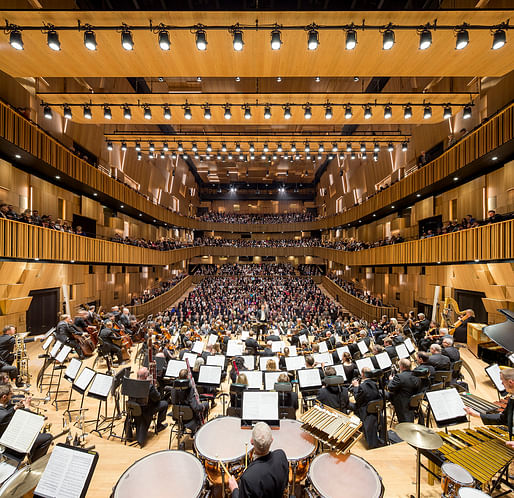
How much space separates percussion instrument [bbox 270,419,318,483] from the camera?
3.01 metres

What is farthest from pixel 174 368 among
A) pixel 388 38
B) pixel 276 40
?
pixel 388 38

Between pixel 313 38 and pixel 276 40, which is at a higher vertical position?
pixel 313 38

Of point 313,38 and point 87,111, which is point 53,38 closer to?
point 87,111

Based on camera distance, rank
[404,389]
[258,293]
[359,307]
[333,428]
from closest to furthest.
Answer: [333,428] < [404,389] < [359,307] < [258,293]

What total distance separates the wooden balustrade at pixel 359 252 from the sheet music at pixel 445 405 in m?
6.28

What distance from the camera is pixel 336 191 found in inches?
1064

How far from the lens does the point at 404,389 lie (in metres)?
4.89

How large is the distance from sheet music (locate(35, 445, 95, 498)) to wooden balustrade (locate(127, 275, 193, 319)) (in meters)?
14.1

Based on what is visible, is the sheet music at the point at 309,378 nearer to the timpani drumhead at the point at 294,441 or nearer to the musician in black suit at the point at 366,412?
the musician in black suit at the point at 366,412

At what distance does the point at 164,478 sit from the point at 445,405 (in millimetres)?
3150

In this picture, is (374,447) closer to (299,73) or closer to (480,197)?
(299,73)

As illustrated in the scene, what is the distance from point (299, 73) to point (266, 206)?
97.5ft

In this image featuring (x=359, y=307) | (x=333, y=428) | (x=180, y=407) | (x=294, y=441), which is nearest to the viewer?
(x=333, y=428)

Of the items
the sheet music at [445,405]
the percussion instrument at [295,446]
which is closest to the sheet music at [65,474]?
the percussion instrument at [295,446]
